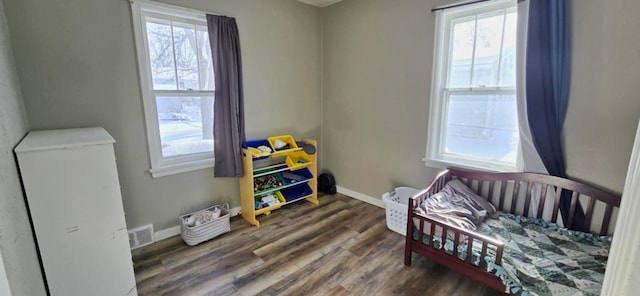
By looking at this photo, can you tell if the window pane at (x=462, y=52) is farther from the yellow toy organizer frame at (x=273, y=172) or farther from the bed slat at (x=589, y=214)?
the yellow toy organizer frame at (x=273, y=172)

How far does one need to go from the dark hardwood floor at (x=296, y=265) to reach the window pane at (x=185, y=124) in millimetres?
887

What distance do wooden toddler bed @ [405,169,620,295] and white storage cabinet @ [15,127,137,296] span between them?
2038mm

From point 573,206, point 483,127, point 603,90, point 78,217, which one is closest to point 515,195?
point 573,206

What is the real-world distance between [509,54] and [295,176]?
2.44 metres

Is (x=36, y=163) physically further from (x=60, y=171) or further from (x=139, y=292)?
(x=139, y=292)

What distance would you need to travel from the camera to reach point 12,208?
1.20m

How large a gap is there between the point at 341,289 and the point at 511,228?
1377 mm

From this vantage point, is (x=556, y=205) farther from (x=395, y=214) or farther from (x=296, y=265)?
(x=296, y=265)

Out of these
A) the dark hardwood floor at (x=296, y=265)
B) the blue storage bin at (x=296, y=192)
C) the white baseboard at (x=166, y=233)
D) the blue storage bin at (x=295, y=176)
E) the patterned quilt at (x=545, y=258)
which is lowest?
the dark hardwood floor at (x=296, y=265)

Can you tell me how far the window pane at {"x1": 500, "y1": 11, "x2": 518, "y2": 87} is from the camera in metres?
2.20

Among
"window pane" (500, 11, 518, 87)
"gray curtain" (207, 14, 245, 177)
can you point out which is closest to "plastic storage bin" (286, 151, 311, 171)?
"gray curtain" (207, 14, 245, 177)

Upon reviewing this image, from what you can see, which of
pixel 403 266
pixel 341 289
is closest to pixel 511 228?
pixel 403 266

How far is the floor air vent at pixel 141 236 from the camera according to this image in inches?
95.9

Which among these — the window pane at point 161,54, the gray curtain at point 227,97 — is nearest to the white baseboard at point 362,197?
the gray curtain at point 227,97
